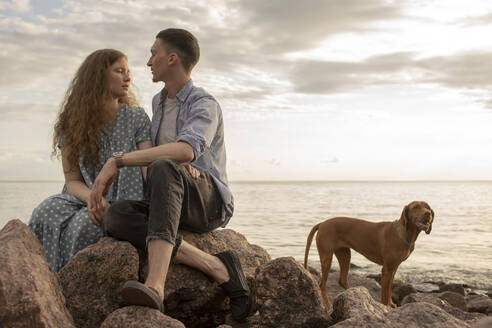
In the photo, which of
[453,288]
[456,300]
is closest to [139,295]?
[456,300]

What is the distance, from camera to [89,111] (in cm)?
A: 438

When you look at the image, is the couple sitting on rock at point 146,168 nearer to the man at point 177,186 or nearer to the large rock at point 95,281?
the man at point 177,186

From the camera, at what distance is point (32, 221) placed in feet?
13.9

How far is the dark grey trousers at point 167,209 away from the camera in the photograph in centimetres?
320

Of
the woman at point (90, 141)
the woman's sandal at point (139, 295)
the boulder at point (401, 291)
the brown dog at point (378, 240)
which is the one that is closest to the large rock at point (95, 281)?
the woman's sandal at point (139, 295)

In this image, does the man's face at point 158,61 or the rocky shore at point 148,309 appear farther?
the man's face at point 158,61

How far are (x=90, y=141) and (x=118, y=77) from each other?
0.64 m

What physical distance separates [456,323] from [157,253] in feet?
6.19

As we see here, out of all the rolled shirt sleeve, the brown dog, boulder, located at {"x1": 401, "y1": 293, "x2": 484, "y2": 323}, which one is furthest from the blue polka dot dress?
the brown dog

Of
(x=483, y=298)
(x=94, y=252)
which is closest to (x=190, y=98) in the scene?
(x=94, y=252)

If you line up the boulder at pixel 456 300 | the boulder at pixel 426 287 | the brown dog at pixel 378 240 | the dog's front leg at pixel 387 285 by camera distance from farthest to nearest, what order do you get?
the boulder at pixel 426 287 < the brown dog at pixel 378 240 < the dog's front leg at pixel 387 285 < the boulder at pixel 456 300

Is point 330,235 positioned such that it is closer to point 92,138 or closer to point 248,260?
point 248,260

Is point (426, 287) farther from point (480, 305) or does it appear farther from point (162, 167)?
point (162, 167)

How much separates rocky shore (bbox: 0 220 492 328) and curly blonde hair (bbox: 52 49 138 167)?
3.32 feet
